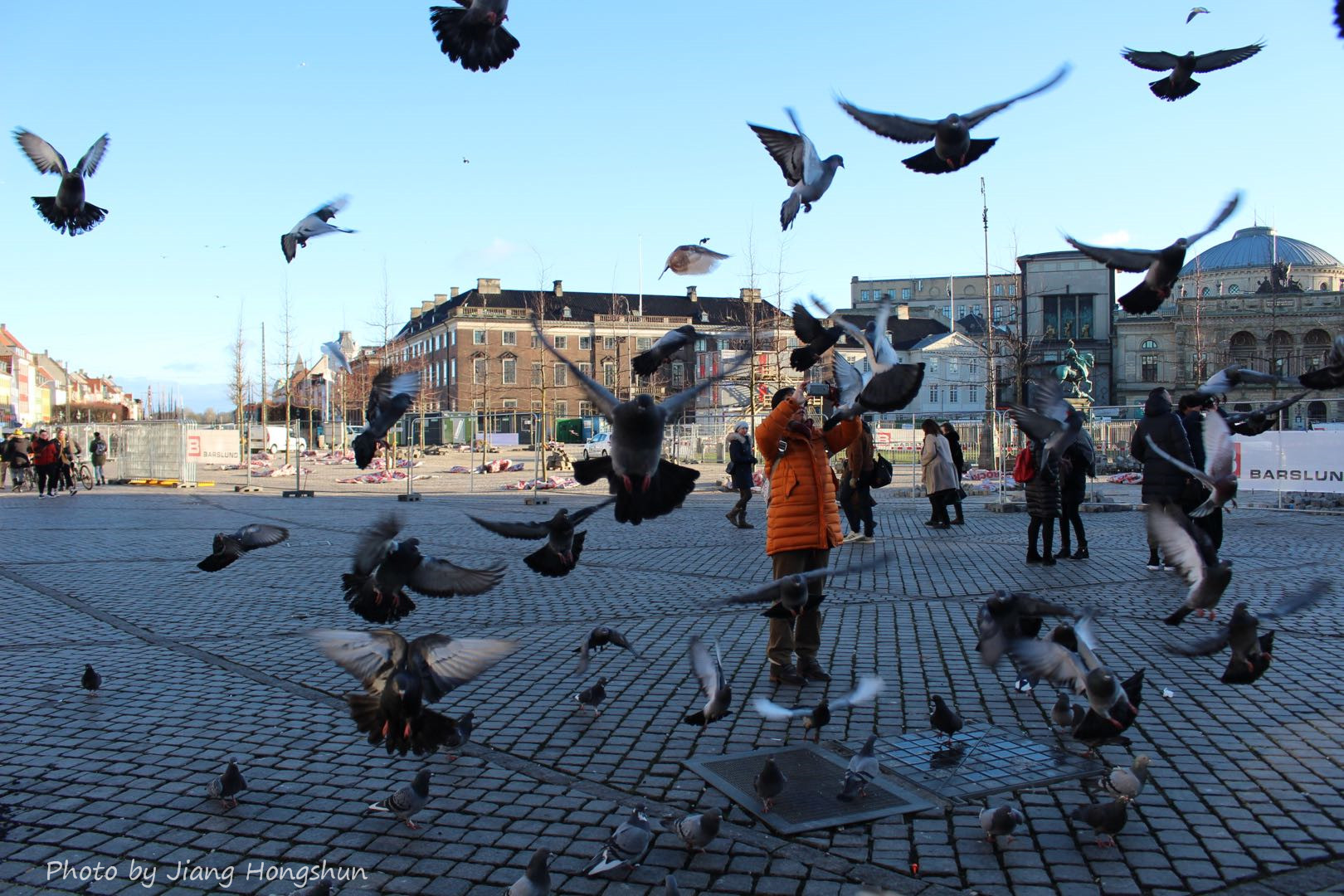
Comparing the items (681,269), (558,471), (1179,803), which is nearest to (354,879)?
(1179,803)

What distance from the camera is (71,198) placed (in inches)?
219

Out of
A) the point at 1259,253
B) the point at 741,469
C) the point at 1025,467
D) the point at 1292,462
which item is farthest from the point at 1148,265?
the point at 1259,253

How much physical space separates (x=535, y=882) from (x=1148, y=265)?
394cm

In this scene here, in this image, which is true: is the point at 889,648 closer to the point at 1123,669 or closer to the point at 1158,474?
the point at 1123,669

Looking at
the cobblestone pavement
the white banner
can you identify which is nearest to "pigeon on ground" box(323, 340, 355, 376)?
the cobblestone pavement

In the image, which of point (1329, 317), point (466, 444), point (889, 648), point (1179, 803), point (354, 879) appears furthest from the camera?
point (466, 444)

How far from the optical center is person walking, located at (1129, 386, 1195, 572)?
882 cm

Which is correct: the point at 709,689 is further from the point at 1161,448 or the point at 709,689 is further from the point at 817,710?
the point at 1161,448

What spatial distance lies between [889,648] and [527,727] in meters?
3.42

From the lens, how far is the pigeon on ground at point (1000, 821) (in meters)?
4.20

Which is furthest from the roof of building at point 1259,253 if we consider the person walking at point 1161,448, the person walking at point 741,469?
the person walking at point 1161,448

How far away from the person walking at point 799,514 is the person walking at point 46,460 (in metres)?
27.9

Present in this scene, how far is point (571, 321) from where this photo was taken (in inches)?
3253

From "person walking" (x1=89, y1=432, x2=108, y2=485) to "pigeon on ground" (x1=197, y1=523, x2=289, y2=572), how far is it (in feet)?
108
